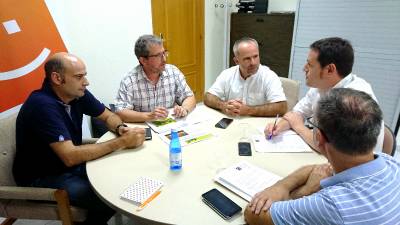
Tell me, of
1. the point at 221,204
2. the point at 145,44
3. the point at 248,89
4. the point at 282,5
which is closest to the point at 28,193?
the point at 221,204

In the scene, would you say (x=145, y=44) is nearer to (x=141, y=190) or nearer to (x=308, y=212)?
(x=141, y=190)

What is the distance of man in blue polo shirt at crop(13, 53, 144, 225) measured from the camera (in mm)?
1438

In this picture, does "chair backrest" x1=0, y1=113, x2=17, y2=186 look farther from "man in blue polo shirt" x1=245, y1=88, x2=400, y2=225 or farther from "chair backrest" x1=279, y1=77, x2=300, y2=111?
"chair backrest" x1=279, y1=77, x2=300, y2=111

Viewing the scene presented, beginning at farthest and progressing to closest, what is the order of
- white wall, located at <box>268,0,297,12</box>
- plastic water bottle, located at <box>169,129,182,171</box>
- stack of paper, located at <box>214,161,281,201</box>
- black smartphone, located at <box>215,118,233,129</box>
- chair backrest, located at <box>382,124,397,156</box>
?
1. white wall, located at <box>268,0,297,12</box>
2. black smartphone, located at <box>215,118,233,129</box>
3. chair backrest, located at <box>382,124,397,156</box>
4. plastic water bottle, located at <box>169,129,182,171</box>
5. stack of paper, located at <box>214,161,281,201</box>

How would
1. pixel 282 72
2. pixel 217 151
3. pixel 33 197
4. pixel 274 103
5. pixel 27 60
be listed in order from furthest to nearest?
pixel 282 72
pixel 27 60
pixel 274 103
pixel 217 151
pixel 33 197

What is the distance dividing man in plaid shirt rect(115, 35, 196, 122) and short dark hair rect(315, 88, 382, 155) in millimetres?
1229

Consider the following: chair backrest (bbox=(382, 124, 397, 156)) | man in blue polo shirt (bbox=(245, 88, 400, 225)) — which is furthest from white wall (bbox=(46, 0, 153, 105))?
chair backrest (bbox=(382, 124, 397, 156))

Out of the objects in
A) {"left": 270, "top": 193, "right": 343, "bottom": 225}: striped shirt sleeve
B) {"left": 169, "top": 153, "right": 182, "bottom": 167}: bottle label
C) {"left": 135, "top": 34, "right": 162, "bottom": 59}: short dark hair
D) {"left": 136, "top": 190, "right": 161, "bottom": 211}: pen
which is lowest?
{"left": 136, "top": 190, "right": 161, "bottom": 211}: pen

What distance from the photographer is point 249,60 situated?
2.14m

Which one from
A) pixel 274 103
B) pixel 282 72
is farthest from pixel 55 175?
pixel 282 72

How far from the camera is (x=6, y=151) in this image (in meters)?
1.48

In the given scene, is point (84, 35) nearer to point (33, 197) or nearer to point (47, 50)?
point (47, 50)

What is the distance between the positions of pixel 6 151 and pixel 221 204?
1.21 meters

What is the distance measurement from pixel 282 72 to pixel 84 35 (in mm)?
2587
